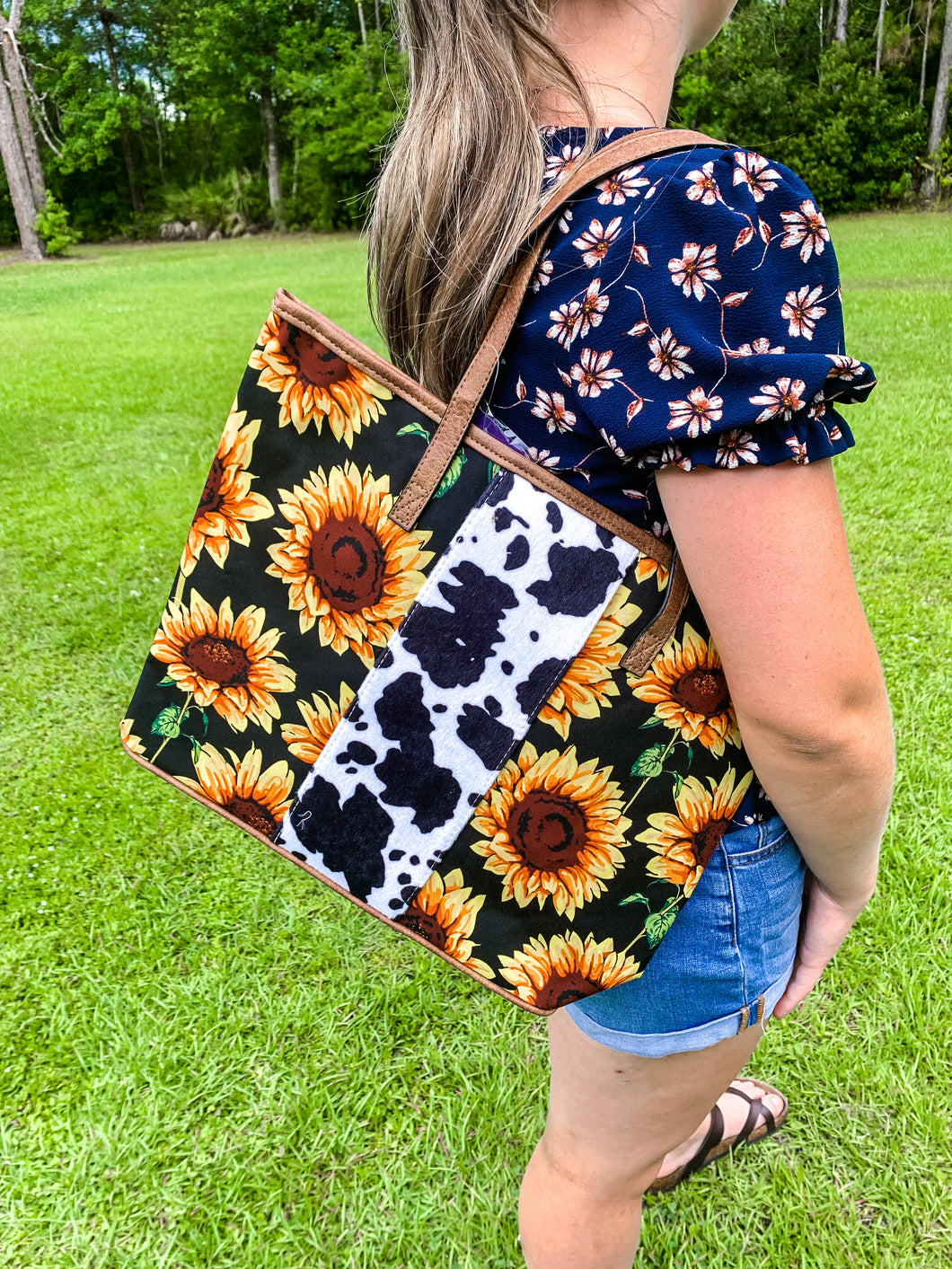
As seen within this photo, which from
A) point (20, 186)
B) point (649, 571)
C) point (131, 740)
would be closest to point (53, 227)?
point (20, 186)

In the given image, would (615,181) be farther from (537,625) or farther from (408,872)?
(408,872)

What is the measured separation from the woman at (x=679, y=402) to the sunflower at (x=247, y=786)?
47 centimetres

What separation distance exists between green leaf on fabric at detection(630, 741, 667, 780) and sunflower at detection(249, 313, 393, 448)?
1.49ft

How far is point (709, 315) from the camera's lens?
0.79 meters

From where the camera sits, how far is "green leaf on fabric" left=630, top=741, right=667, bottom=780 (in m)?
0.98

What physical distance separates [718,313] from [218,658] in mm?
652

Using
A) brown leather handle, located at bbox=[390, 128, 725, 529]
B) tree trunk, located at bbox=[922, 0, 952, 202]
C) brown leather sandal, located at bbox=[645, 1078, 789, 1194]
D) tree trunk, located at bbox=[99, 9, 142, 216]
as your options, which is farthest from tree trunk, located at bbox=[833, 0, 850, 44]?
brown leather handle, located at bbox=[390, 128, 725, 529]

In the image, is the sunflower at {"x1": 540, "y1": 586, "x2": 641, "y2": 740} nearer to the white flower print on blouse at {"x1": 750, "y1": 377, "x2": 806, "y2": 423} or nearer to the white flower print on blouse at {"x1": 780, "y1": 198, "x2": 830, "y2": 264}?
the white flower print on blouse at {"x1": 750, "y1": 377, "x2": 806, "y2": 423}

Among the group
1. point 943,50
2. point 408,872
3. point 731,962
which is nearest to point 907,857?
point 731,962

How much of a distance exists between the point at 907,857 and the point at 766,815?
2.08m

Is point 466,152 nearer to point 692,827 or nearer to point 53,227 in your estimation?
point 692,827

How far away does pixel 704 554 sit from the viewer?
0.84 metres

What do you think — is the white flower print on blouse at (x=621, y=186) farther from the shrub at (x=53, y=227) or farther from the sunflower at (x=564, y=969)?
the shrub at (x=53, y=227)

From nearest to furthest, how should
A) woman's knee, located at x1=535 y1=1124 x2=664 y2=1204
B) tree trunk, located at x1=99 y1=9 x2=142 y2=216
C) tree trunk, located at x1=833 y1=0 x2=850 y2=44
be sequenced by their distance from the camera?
woman's knee, located at x1=535 y1=1124 x2=664 y2=1204, tree trunk, located at x1=833 y1=0 x2=850 y2=44, tree trunk, located at x1=99 y1=9 x2=142 y2=216
